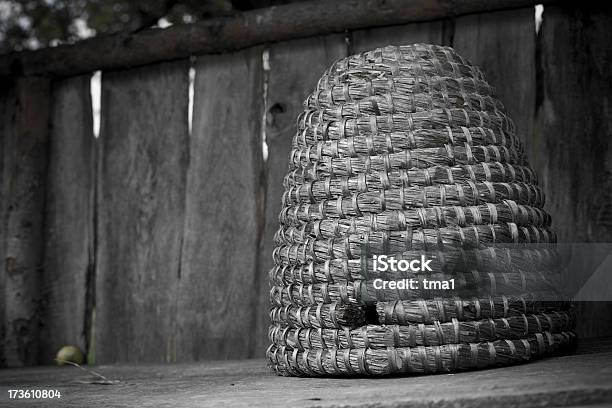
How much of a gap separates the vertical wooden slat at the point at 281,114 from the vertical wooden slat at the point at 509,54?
41cm

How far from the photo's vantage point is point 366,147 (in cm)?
160

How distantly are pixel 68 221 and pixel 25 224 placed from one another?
131 millimetres

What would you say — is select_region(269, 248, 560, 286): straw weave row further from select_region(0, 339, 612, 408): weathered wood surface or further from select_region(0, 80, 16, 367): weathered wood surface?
select_region(0, 80, 16, 367): weathered wood surface

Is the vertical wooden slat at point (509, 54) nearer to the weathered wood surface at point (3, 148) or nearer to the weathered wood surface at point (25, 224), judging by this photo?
the weathered wood surface at point (25, 224)

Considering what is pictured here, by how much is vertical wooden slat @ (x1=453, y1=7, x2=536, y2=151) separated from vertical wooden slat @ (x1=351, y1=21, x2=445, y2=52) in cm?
7

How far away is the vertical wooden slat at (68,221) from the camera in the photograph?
261 centimetres

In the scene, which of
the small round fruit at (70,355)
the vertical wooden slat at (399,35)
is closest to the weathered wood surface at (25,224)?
the small round fruit at (70,355)

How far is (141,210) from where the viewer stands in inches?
99.7

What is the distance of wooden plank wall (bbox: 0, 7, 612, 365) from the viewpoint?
2.08m

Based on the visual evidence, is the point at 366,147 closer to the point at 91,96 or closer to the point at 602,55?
the point at 602,55

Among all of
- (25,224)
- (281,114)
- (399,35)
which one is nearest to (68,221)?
(25,224)

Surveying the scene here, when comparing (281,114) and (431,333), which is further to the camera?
(281,114)

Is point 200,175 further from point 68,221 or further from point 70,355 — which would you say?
point 70,355

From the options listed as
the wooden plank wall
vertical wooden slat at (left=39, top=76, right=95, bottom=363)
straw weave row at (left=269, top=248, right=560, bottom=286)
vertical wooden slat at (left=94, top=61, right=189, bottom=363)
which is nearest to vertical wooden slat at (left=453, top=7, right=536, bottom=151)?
the wooden plank wall
